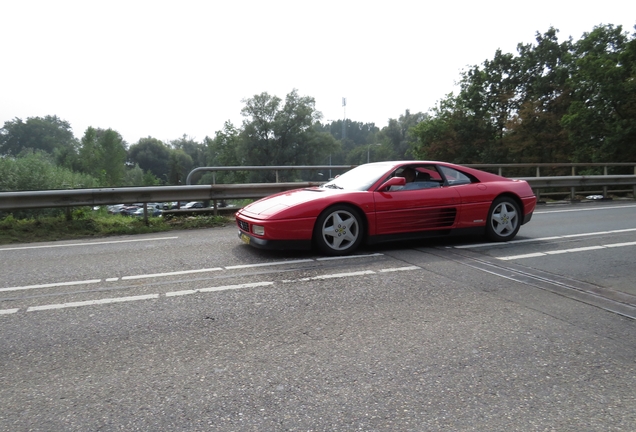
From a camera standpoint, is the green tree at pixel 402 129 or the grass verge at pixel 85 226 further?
the green tree at pixel 402 129

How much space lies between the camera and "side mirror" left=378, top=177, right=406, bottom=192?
21.9 ft

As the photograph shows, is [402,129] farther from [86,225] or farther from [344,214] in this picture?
[344,214]

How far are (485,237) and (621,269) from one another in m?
1.98

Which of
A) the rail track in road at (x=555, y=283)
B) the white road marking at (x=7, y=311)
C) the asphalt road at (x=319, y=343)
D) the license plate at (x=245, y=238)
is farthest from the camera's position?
the license plate at (x=245, y=238)

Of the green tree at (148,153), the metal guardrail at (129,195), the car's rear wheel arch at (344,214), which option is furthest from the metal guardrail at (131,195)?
the green tree at (148,153)

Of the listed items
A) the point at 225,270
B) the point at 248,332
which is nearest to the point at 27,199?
the point at 225,270

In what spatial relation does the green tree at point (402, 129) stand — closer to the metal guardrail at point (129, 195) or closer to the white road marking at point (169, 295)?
the metal guardrail at point (129, 195)

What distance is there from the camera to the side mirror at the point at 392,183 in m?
6.66

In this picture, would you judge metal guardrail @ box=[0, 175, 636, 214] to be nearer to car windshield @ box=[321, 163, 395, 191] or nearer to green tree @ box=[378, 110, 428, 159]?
car windshield @ box=[321, 163, 395, 191]

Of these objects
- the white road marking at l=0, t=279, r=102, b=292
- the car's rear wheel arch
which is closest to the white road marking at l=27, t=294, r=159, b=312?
the white road marking at l=0, t=279, r=102, b=292

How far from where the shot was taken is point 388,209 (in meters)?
6.56

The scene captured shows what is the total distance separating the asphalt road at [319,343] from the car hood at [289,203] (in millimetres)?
560

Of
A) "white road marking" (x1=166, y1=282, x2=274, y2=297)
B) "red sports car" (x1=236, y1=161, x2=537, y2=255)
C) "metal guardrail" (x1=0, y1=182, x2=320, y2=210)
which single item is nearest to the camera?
"white road marking" (x1=166, y1=282, x2=274, y2=297)

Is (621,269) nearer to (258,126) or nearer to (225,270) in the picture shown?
(225,270)
